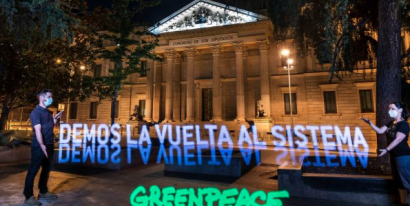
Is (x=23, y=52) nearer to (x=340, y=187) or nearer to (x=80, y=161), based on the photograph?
(x=80, y=161)

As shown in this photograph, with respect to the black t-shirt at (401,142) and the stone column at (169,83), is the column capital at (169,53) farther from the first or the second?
the black t-shirt at (401,142)

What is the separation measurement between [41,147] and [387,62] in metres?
8.40

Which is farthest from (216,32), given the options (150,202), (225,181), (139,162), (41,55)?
(150,202)

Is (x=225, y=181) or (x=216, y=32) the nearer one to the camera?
(x=225, y=181)

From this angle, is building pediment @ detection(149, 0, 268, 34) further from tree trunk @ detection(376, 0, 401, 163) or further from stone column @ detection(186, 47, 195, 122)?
tree trunk @ detection(376, 0, 401, 163)

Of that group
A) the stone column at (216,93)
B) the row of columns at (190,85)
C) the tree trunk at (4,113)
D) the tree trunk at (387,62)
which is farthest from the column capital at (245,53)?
the tree trunk at (4,113)

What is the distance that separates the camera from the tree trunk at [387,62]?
19.1 ft

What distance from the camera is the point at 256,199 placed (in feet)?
15.1

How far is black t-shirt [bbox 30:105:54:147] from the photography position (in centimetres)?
399

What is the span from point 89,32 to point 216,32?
1632 centimetres

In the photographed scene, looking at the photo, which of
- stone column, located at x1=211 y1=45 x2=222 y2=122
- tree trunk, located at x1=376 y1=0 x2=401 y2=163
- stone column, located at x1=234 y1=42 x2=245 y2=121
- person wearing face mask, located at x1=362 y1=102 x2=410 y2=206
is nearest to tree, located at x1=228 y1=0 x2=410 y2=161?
tree trunk, located at x1=376 y1=0 x2=401 y2=163

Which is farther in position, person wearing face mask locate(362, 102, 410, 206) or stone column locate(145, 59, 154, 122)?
stone column locate(145, 59, 154, 122)

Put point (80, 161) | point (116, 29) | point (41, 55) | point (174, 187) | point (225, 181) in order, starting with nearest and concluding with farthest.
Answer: point (174, 187), point (225, 181), point (80, 161), point (116, 29), point (41, 55)

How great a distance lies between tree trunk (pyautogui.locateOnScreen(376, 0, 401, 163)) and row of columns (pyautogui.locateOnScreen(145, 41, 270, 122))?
652 inches
